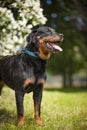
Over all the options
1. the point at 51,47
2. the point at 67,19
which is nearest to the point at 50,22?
the point at 67,19

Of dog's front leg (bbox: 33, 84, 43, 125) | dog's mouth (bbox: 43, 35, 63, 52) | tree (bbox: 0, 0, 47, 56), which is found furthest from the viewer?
tree (bbox: 0, 0, 47, 56)

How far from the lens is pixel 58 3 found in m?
27.3

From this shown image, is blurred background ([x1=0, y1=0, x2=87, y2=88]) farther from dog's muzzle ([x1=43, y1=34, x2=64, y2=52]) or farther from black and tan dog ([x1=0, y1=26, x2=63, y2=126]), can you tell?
dog's muzzle ([x1=43, y1=34, x2=64, y2=52])

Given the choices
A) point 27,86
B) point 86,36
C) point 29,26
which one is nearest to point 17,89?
point 27,86

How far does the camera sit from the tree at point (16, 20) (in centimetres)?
1489

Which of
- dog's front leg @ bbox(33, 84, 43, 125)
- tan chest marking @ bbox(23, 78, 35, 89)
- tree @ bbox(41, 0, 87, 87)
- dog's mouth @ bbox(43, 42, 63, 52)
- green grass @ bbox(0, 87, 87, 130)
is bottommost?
tree @ bbox(41, 0, 87, 87)

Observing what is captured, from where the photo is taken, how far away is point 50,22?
92.6 ft

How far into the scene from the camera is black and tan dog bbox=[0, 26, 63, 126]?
1018cm

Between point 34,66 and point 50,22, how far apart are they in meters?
17.9

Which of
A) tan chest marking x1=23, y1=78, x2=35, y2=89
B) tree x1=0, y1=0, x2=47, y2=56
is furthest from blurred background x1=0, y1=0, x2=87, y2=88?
tan chest marking x1=23, y1=78, x2=35, y2=89

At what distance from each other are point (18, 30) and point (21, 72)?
520 cm

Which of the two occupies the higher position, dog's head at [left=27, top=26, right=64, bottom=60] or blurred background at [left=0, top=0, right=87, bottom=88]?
dog's head at [left=27, top=26, right=64, bottom=60]

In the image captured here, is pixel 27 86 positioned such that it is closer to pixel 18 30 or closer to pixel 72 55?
pixel 18 30

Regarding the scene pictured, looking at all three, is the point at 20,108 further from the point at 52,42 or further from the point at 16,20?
the point at 16,20
